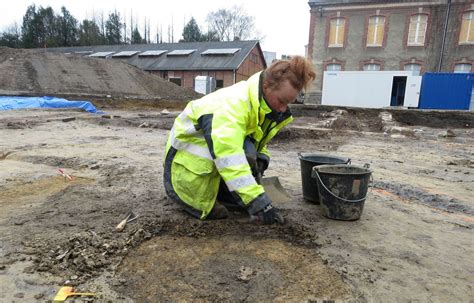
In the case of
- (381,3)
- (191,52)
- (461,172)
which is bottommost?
(461,172)

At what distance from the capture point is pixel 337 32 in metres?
29.1

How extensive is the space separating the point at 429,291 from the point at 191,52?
3978 centimetres

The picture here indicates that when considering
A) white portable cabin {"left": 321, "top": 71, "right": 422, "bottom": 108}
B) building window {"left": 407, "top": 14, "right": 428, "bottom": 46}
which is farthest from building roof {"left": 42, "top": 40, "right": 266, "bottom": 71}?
building window {"left": 407, "top": 14, "right": 428, "bottom": 46}

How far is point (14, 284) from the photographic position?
2268 mm

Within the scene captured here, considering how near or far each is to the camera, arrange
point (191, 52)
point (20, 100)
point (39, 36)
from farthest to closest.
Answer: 1. point (39, 36)
2. point (191, 52)
3. point (20, 100)

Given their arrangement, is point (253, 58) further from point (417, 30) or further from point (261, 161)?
point (261, 161)

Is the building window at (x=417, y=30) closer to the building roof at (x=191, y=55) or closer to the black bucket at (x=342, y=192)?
the building roof at (x=191, y=55)

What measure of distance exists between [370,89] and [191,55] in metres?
21.8

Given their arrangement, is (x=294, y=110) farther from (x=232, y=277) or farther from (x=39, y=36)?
(x=39, y=36)

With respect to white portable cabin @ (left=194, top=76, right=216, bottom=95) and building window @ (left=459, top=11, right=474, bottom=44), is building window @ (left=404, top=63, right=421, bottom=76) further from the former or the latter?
white portable cabin @ (left=194, top=76, right=216, bottom=95)

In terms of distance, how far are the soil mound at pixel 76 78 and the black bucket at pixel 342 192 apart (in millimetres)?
20081

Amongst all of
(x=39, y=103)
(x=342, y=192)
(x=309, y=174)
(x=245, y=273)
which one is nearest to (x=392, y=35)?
(x=39, y=103)

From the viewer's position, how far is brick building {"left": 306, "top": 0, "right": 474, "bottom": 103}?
26.3 metres

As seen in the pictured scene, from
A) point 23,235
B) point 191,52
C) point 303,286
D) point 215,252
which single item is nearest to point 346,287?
point 303,286
